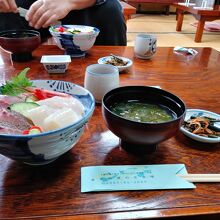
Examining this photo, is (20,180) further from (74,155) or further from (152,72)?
(152,72)

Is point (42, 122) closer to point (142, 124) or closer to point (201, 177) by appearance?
point (142, 124)

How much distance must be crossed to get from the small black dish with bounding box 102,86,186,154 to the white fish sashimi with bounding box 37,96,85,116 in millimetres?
55

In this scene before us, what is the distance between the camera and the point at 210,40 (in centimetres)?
436

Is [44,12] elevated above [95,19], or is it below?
above

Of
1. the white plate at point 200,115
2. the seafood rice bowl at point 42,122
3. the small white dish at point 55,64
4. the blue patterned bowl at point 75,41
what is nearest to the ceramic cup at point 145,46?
the blue patterned bowl at point 75,41

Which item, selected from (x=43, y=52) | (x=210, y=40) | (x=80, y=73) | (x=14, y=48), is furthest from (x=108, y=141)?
(x=210, y=40)

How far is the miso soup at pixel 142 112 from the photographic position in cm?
58

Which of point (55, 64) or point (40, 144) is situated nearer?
point (40, 144)

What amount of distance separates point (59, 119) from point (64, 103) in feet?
0.29

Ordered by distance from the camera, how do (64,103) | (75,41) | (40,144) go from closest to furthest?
(40,144) → (64,103) → (75,41)

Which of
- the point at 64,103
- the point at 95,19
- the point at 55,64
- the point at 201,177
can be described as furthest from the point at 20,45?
the point at 201,177

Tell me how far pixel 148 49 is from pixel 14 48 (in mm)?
620

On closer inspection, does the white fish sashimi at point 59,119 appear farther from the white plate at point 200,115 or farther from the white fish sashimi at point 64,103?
the white plate at point 200,115

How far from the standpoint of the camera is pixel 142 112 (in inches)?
23.8
